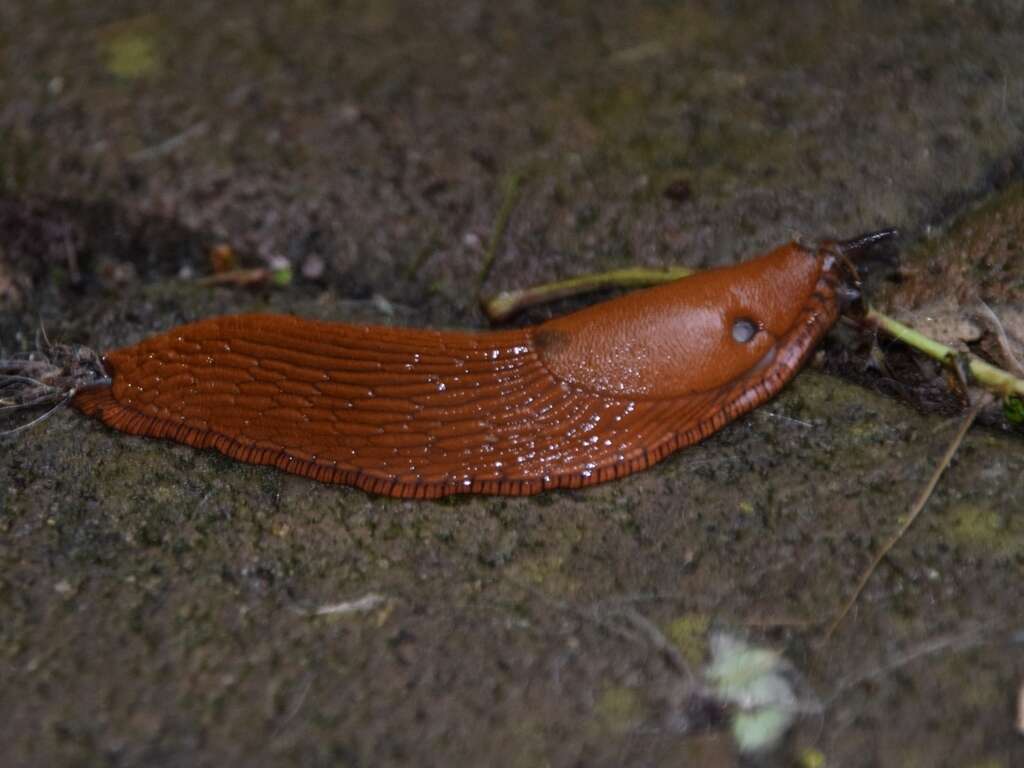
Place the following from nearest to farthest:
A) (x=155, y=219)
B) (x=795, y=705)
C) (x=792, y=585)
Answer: (x=795, y=705) → (x=792, y=585) → (x=155, y=219)

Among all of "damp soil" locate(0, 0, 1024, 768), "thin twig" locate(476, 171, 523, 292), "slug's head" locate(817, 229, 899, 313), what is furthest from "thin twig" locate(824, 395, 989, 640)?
"thin twig" locate(476, 171, 523, 292)

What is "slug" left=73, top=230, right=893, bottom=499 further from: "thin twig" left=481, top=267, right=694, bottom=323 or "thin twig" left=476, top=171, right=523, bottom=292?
"thin twig" left=476, top=171, right=523, bottom=292

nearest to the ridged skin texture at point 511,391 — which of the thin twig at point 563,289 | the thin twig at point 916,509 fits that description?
the thin twig at point 563,289

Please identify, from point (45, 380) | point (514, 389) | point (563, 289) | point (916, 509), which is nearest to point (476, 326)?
point (563, 289)

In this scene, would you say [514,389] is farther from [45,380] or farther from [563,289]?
[45,380]

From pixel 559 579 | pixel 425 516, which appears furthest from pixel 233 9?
pixel 559 579

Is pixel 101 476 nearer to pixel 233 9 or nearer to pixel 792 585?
pixel 792 585
